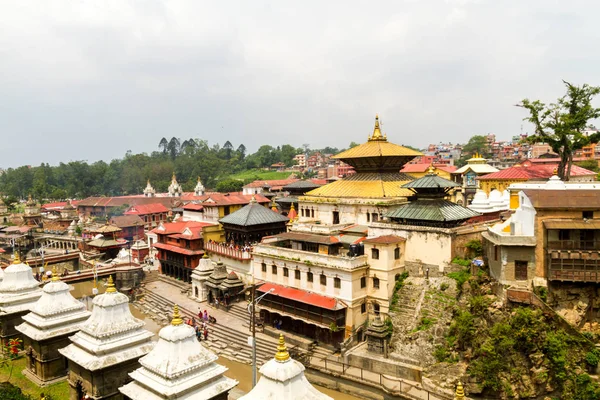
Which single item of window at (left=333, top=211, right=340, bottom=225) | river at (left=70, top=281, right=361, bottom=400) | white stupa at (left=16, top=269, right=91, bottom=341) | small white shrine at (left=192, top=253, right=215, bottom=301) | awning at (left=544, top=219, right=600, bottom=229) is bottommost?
river at (left=70, top=281, right=361, bottom=400)

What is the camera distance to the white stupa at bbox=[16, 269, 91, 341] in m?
18.2

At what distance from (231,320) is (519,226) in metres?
20.5

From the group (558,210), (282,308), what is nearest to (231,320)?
(282,308)

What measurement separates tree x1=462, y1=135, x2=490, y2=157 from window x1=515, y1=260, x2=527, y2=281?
303 ft

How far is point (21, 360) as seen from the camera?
68.2 feet

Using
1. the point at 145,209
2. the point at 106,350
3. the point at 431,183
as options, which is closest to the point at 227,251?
the point at 431,183

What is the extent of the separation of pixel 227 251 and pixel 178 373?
25464 millimetres

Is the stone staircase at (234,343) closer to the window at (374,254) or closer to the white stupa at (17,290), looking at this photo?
the window at (374,254)

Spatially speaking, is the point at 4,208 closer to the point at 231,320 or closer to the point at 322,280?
the point at 231,320

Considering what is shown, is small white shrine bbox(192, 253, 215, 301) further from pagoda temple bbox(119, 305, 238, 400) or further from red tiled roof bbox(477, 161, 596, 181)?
red tiled roof bbox(477, 161, 596, 181)

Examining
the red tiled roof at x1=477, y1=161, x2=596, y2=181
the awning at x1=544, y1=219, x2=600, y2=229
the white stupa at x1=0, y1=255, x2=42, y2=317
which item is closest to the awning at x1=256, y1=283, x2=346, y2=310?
the awning at x1=544, y1=219, x2=600, y2=229

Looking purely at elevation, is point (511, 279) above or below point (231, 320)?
above

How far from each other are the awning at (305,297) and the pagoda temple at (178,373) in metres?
13.3

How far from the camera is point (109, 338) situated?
50.6 feet
